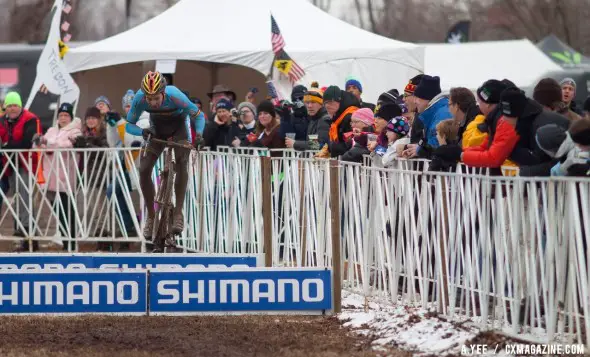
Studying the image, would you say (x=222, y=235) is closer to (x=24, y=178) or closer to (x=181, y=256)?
(x=181, y=256)

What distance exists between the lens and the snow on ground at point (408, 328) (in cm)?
855

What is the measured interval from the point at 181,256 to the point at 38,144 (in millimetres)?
6358

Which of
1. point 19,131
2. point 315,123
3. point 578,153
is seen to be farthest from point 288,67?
point 578,153

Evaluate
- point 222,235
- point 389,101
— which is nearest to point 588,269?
point 389,101

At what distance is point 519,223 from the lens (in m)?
8.32

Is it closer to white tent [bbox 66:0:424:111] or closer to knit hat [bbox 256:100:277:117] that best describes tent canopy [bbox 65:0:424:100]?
white tent [bbox 66:0:424:111]

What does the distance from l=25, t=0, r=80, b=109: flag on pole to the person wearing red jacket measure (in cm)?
1073

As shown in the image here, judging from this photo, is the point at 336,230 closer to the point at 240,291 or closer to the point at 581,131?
the point at 240,291

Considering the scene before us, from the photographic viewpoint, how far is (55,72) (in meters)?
19.5

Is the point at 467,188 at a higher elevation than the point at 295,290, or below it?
higher

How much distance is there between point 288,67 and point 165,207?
5379 mm

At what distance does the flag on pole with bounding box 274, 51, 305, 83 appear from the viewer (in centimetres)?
1871

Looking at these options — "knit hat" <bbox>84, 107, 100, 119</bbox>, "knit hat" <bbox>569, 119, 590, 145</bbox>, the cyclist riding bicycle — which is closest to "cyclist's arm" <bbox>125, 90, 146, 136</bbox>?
the cyclist riding bicycle

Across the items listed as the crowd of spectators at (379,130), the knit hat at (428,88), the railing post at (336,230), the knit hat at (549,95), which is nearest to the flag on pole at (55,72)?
the crowd of spectators at (379,130)
